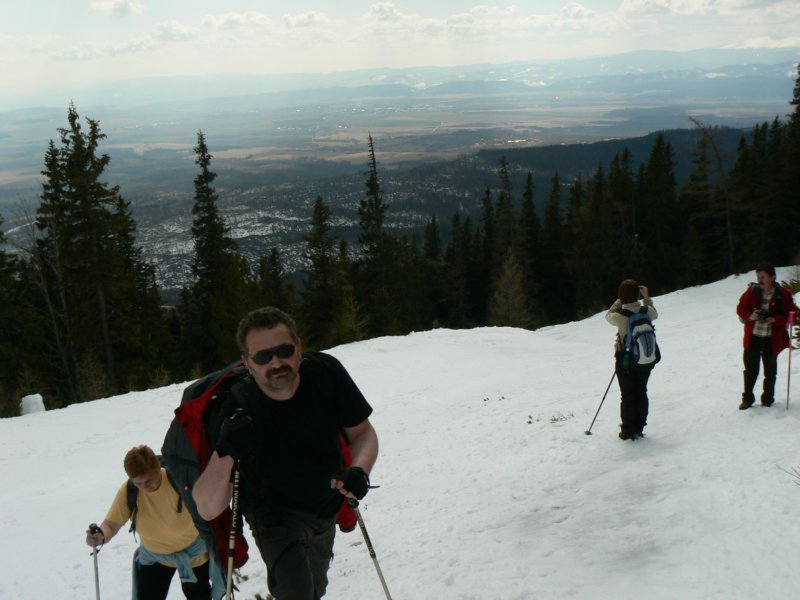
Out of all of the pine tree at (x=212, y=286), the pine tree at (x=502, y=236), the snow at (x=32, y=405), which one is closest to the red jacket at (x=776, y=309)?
the snow at (x=32, y=405)

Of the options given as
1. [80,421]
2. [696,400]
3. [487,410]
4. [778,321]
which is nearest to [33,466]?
[80,421]

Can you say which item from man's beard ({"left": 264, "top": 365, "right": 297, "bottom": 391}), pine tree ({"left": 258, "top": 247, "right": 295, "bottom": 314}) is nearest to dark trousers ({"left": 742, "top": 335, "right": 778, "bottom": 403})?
man's beard ({"left": 264, "top": 365, "right": 297, "bottom": 391})

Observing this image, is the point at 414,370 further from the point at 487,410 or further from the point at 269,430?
the point at 269,430

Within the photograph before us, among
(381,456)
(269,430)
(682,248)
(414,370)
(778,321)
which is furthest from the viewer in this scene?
(682,248)

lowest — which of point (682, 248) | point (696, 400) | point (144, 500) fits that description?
point (682, 248)

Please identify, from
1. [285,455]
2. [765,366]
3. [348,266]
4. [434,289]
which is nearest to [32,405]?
[285,455]

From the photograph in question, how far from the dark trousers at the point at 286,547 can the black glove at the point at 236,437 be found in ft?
1.92

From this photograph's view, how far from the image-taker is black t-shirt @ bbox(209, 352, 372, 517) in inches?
139

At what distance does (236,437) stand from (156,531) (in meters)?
2.13

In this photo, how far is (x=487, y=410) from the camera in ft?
45.6

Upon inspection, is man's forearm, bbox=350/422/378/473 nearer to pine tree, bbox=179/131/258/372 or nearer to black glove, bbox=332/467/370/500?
black glove, bbox=332/467/370/500

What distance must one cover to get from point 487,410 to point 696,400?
205 inches

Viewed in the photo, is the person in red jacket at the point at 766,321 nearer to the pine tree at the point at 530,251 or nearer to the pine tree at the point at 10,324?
the pine tree at the point at 10,324

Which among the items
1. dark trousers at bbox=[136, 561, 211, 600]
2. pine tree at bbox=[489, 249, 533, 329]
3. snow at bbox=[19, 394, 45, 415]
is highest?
dark trousers at bbox=[136, 561, 211, 600]
